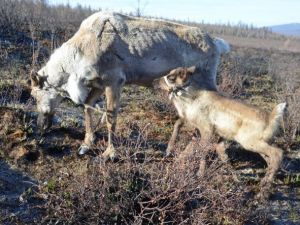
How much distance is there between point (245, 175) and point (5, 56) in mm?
9968

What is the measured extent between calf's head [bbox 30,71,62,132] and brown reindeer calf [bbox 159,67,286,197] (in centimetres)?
185

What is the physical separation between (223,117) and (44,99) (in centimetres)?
305

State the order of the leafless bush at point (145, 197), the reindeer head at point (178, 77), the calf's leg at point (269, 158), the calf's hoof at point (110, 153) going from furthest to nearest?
the reindeer head at point (178, 77), the calf's hoof at point (110, 153), the calf's leg at point (269, 158), the leafless bush at point (145, 197)

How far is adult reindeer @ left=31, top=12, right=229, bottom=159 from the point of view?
7863 mm

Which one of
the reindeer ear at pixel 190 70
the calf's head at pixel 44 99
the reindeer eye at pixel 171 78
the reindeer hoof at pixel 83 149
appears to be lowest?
the reindeer hoof at pixel 83 149

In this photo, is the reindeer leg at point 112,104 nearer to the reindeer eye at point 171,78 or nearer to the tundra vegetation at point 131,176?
the tundra vegetation at point 131,176

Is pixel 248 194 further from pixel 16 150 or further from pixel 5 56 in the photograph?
pixel 5 56

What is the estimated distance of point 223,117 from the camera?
7543mm

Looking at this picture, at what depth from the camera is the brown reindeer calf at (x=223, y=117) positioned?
7109mm

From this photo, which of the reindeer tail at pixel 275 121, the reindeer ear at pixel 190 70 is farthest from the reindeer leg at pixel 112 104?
the reindeer tail at pixel 275 121

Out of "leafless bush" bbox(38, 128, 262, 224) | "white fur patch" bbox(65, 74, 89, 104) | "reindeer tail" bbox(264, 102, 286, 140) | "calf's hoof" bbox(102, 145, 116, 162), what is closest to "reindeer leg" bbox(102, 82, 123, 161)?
"calf's hoof" bbox(102, 145, 116, 162)

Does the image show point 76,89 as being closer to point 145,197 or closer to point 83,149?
point 83,149

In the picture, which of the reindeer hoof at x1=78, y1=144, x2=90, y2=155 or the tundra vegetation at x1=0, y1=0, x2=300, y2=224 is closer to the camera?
the tundra vegetation at x1=0, y1=0, x2=300, y2=224

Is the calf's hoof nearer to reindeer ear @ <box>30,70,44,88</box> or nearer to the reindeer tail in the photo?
reindeer ear @ <box>30,70,44,88</box>
